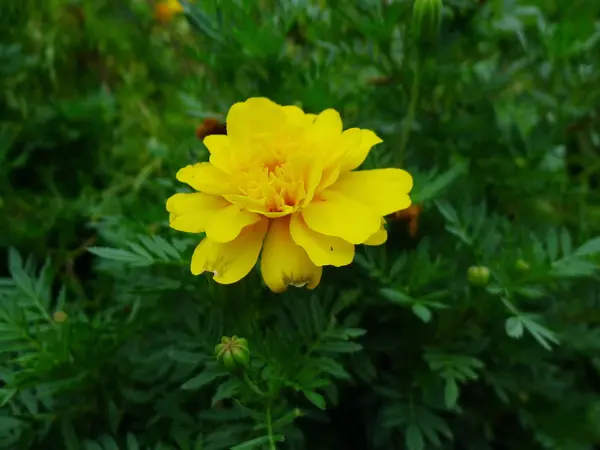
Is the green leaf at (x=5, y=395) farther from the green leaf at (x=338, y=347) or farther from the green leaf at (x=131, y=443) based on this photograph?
the green leaf at (x=338, y=347)

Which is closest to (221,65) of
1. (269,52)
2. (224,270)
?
(269,52)

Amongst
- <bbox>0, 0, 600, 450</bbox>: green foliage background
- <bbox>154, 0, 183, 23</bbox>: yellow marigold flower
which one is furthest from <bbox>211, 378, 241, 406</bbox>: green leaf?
<bbox>154, 0, 183, 23</bbox>: yellow marigold flower

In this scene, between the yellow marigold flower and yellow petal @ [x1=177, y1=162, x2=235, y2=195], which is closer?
yellow petal @ [x1=177, y1=162, x2=235, y2=195]

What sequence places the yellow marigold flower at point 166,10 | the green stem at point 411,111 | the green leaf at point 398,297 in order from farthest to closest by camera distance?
1. the yellow marigold flower at point 166,10
2. the green stem at point 411,111
3. the green leaf at point 398,297

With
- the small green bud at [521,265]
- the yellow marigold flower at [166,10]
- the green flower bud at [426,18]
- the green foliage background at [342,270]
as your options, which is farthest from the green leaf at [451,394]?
the yellow marigold flower at [166,10]

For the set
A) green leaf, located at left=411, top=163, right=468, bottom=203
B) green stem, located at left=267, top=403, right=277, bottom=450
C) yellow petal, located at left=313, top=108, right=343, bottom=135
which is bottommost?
green stem, located at left=267, top=403, right=277, bottom=450

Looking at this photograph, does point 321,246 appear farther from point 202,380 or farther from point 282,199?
point 202,380

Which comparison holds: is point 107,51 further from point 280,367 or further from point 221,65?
point 280,367

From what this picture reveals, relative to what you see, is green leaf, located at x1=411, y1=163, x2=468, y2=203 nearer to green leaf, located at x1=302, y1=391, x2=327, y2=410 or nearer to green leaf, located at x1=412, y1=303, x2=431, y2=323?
green leaf, located at x1=412, y1=303, x2=431, y2=323
